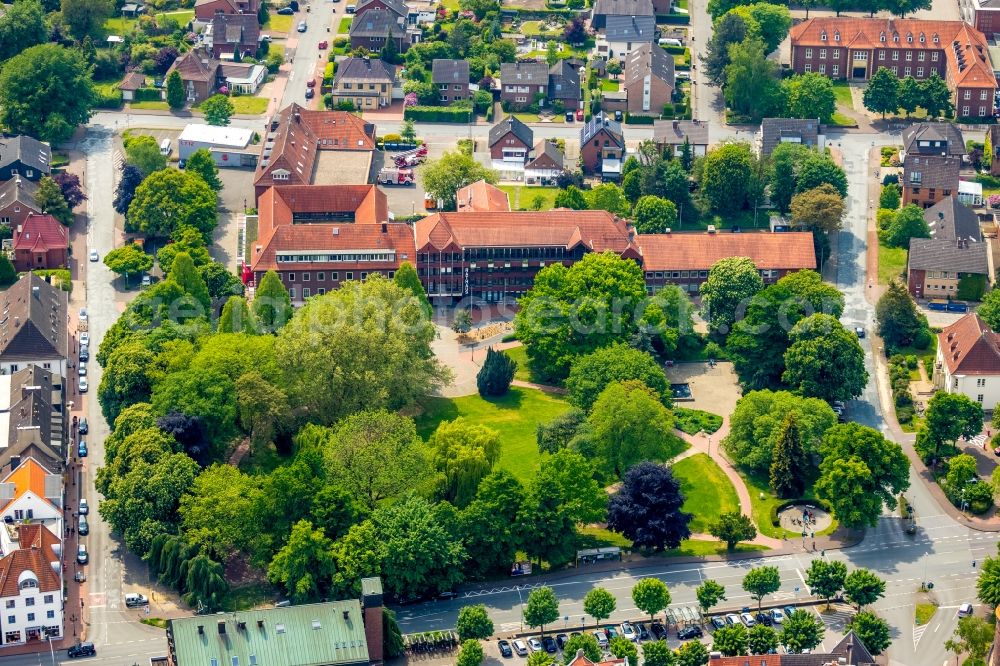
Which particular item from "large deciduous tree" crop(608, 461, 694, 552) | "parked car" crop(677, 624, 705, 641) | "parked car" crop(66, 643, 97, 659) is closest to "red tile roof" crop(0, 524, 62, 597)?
"parked car" crop(66, 643, 97, 659)

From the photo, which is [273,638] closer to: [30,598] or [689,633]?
[30,598]

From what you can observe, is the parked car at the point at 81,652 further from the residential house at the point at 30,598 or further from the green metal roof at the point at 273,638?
the green metal roof at the point at 273,638

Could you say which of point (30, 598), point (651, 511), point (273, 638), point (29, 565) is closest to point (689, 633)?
point (651, 511)

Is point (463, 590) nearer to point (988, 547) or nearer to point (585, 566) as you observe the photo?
point (585, 566)

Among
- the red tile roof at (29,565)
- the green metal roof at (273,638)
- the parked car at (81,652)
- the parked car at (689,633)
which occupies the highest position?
the red tile roof at (29,565)

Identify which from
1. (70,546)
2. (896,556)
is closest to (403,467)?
(70,546)

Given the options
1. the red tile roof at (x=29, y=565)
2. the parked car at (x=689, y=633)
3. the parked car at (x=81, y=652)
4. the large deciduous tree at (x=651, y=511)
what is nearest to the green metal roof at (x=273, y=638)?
the parked car at (x=81, y=652)

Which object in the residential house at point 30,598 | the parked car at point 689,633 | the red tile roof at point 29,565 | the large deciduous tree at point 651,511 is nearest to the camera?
the red tile roof at point 29,565
